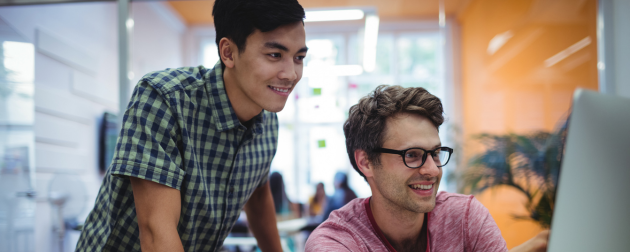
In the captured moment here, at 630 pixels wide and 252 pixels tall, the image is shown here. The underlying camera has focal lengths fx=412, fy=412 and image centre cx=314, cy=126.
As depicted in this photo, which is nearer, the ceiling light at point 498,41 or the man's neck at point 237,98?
the man's neck at point 237,98

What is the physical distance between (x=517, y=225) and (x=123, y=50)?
3.20 meters

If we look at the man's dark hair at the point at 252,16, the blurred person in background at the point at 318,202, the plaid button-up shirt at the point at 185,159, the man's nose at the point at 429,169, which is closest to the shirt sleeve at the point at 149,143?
the plaid button-up shirt at the point at 185,159

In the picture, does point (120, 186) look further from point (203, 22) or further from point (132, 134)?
point (203, 22)

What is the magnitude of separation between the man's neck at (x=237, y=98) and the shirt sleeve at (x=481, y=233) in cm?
71

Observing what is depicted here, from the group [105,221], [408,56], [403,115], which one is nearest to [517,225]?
[408,56]

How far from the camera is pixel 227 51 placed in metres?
1.16

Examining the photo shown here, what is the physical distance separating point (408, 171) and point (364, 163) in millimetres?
170

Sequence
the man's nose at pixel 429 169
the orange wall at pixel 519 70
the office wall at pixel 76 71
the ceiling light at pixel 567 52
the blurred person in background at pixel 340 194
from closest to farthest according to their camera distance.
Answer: the man's nose at pixel 429 169 < the office wall at pixel 76 71 < the ceiling light at pixel 567 52 < the orange wall at pixel 519 70 < the blurred person in background at pixel 340 194

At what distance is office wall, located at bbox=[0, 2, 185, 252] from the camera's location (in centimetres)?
278

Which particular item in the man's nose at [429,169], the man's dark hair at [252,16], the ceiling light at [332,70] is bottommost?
the man's nose at [429,169]

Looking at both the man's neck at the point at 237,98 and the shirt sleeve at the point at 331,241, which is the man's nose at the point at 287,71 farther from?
the shirt sleeve at the point at 331,241

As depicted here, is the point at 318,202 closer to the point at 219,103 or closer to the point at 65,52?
the point at 65,52

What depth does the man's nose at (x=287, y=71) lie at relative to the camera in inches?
43.4

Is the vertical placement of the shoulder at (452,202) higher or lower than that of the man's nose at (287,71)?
lower
